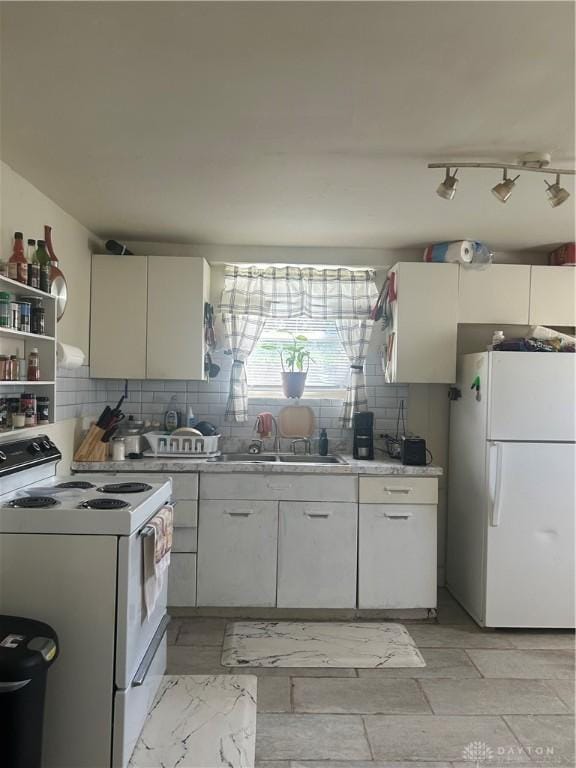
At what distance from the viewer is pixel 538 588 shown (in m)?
3.27

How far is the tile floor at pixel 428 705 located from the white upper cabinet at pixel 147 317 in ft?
5.41

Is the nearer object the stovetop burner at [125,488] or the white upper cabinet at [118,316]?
the stovetop burner at [125,488]

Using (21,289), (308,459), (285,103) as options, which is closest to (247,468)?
(308,459)

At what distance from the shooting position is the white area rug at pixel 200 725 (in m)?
2.17

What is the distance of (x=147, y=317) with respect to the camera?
3707mm

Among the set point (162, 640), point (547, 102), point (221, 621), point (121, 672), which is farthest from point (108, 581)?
point (547, 102)

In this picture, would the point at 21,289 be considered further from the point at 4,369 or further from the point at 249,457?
the point at 249,457

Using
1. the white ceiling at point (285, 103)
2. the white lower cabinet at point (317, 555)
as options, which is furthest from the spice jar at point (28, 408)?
the white lower cabinet at point (317, 555)

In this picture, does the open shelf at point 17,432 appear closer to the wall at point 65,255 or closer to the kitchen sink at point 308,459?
the wall at point 65,255

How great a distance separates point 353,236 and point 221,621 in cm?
258

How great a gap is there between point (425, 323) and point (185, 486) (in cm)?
187

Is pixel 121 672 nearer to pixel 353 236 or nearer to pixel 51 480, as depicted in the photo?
pixel 51 480

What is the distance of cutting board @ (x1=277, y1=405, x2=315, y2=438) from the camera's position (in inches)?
158

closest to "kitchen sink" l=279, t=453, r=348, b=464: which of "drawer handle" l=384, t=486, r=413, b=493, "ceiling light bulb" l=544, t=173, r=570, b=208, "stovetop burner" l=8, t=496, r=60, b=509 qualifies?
"drawer handle" l=384, t=486, r=413, b=493
